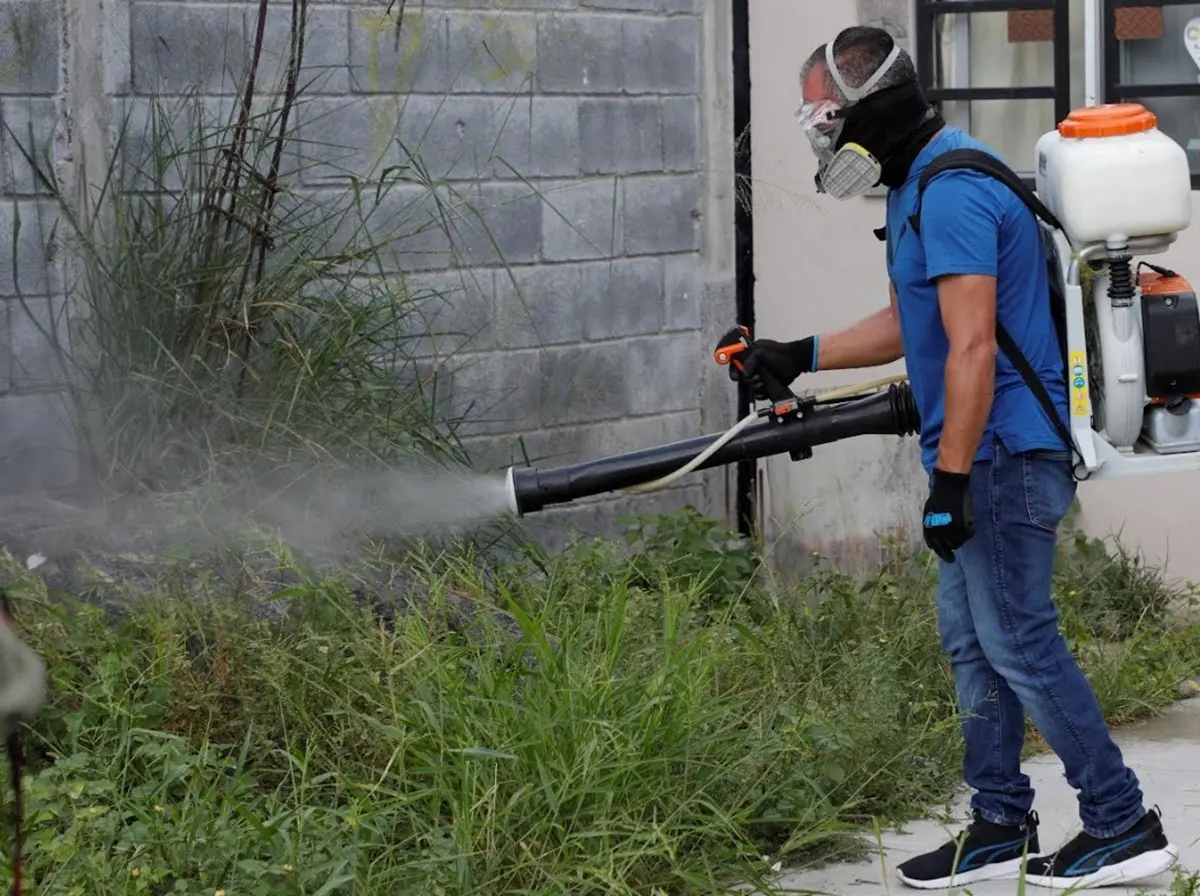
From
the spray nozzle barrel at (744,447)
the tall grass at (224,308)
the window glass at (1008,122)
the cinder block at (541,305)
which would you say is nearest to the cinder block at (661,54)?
the cinder block at (541,305)

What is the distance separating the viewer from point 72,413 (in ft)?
16.8

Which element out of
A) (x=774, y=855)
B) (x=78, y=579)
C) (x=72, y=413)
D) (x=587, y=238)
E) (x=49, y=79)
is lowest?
(x=774, y=855)

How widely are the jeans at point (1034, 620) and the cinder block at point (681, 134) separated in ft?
10.2

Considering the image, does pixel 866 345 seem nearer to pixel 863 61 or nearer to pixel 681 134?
pixel 863 61

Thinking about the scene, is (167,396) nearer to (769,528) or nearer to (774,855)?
(774,855)

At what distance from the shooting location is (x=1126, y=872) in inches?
156

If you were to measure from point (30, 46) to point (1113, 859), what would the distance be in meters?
3.69

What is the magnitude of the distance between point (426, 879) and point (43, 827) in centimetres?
84

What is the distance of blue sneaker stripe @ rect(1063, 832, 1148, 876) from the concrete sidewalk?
0.06 meters

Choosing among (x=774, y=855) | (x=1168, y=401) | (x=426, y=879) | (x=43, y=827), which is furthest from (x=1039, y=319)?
(x=43, y=827)

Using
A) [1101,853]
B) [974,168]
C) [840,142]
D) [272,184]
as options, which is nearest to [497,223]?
[272,184]

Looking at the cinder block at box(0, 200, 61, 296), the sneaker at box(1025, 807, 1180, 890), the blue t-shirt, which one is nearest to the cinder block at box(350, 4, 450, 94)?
the cinder block at box(0, 200, 61, 296)

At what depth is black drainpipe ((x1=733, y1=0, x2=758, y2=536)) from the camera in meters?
7.03

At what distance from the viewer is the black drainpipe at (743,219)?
7.03m
